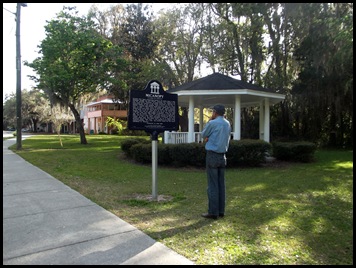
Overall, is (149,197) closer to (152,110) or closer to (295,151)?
(152,110)

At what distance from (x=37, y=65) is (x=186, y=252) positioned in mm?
19461

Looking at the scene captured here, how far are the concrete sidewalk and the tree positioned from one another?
15048 millimetres

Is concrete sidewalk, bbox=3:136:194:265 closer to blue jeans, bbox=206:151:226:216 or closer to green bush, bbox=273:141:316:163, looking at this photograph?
blue jeans, bbox=206:151:226:216

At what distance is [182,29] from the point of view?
77.4 ft

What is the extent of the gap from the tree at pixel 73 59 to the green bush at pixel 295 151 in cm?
1270

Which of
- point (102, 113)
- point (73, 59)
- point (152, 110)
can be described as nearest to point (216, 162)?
point (152, 110)

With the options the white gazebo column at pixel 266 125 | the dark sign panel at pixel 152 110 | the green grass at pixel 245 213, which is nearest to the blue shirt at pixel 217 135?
the green grass at pixel 245 213

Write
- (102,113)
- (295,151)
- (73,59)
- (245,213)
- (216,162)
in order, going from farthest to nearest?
(102,113) < (73,59) < (295,151) < (245,213) < (216,162)

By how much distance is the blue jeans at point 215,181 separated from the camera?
4980mm

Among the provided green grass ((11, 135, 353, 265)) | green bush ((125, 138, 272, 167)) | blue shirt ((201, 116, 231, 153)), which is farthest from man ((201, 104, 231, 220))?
green bush ((125, 138, 272, 167))

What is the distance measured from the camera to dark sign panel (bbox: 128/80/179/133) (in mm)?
6074

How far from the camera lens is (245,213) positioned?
17.5ft

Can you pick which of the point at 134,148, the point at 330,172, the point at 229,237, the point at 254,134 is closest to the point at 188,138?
the point at 134,148

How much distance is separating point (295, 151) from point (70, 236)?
1034 cm
